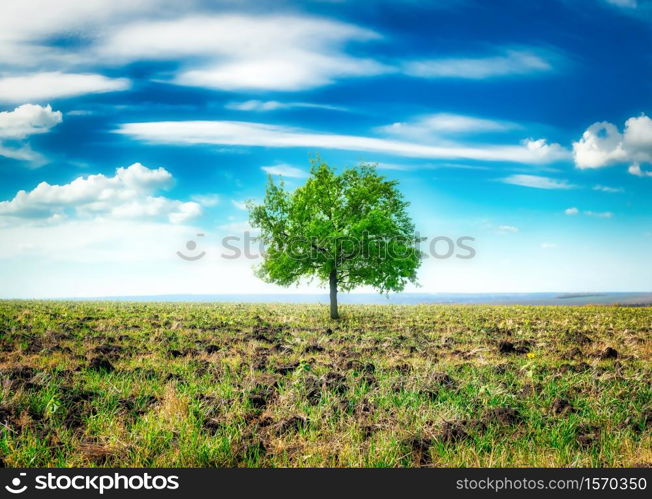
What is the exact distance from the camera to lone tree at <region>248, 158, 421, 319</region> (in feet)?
85.3

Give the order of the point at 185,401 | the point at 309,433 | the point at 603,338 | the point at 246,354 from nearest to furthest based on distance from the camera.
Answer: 1. the point at 309,433
2. the point at 185,401
3. the point at 246,354
4. the point at 603,338

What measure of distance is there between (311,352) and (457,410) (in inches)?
245

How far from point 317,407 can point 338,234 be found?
18.7 m

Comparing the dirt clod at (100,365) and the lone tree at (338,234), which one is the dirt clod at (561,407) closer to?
the dirt clod at (100,365)

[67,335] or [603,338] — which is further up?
[67,335]

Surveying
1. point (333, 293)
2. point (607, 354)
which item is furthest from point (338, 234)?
point (607, 354)

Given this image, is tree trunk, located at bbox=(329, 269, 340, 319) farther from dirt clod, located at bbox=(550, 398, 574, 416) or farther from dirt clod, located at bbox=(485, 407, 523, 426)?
dirt clod, located at bbox=(485, 407, 523, 426)
